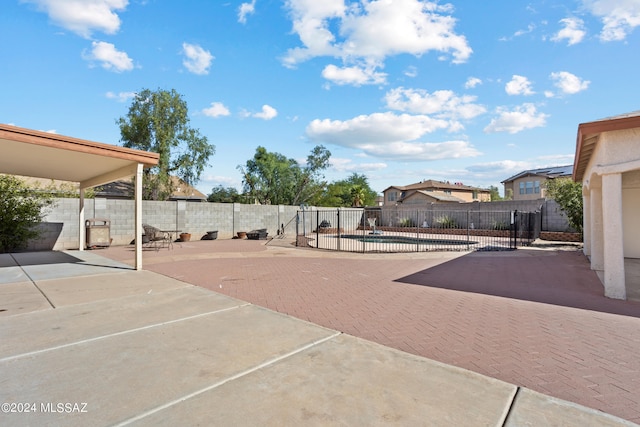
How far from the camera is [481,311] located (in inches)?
214

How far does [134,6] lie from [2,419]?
11807 millimetres

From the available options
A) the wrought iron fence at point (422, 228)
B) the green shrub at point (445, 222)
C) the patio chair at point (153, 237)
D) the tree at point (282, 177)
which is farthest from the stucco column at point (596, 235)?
the tree at point (282, 177)

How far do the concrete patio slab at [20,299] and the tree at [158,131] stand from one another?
20688mm

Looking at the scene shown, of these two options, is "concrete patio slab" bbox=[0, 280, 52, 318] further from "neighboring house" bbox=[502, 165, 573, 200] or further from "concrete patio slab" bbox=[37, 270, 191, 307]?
"neighboring house" bbox=[502, 165, 573, 200]

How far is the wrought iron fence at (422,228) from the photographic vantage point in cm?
1823

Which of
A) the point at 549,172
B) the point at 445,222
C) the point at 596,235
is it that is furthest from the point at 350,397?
the point at 549,172

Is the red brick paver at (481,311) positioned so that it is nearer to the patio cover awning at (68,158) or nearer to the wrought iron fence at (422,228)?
the patio cover awning at (68,158)

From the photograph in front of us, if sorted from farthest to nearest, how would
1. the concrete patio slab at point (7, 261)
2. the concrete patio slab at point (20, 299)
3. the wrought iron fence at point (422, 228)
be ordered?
1. the wrought iron fence at point (422, 228)
2. the concrete patio slab at point (7, 261)
3. the concrete patio slab at point (20, 299)

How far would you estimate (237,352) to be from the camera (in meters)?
3.69

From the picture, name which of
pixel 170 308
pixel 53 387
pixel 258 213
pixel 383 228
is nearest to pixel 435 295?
pixel 170 308

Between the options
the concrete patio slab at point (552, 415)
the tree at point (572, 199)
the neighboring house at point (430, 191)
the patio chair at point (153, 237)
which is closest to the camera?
the concrete patio slab at point (552, 415)

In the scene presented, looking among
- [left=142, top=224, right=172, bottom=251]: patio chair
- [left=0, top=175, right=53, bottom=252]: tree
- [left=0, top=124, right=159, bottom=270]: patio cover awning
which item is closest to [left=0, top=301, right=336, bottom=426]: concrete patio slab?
[left=0, top=124, right=159, bottom=270]: patio cover awning

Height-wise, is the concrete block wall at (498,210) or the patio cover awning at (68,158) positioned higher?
the patio cover awning at (68,158)

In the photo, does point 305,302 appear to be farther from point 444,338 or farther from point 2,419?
point 2,419
